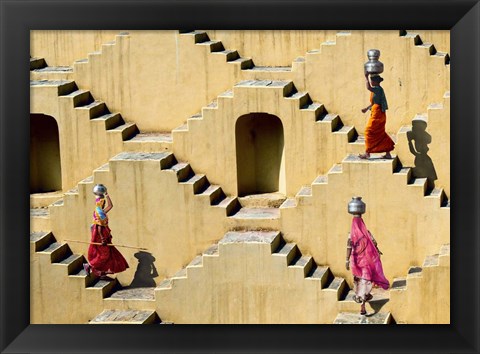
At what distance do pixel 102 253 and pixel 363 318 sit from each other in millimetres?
3290

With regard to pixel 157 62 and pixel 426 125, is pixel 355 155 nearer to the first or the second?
pixel 426 125

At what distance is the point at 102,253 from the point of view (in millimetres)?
29906

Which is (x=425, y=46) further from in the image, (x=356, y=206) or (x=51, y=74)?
(x=51, y=74)

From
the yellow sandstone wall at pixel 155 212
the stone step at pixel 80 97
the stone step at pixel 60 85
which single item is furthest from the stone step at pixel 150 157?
the stone step at pixel 60 85

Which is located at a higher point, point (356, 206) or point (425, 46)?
point (425, 46)

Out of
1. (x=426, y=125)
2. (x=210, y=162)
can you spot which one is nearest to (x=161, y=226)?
(x=210, y=162)

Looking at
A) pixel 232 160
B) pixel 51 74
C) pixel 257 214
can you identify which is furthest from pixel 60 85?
pixel 257 214

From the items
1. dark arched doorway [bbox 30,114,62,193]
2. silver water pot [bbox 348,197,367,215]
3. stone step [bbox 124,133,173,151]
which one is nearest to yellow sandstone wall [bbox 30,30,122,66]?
dark arched doorway [bbox 30,114,62,193]

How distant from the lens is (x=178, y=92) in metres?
31.0

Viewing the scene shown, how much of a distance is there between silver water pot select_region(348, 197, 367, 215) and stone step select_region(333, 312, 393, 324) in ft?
3.79

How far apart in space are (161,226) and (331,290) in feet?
7.49

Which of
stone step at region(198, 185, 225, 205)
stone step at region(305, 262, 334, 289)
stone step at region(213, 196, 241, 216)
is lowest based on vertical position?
stone step at region(305, 262, 334, 289)

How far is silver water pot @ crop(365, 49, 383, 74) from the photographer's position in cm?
2934

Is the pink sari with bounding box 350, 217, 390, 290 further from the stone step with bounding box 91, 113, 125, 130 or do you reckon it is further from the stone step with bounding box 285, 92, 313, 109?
the stone step with bounding box 91, 113, 125, 130
